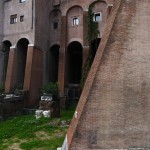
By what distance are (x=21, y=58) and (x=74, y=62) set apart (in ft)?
16.6

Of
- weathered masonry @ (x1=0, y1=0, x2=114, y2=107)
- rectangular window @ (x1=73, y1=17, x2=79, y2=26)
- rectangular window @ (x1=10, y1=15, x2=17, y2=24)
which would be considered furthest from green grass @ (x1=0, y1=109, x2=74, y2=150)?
rectangular window @ (x1=10, y1=15, x2=17, y2=24)

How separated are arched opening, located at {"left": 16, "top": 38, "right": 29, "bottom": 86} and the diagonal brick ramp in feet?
54.4

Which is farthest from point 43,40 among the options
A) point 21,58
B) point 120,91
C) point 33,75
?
point 120,91

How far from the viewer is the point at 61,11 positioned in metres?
27.3

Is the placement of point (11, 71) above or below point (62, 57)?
below

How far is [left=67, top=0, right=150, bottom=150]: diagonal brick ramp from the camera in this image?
10.2 meters

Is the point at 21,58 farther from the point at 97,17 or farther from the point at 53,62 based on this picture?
the point at 97,17

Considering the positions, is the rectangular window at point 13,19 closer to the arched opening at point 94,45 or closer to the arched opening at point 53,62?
the arched opening at point 53,62

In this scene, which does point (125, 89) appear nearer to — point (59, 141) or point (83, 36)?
point (59, 141)

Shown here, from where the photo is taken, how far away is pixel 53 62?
28.7 metres

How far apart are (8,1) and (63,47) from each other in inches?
254

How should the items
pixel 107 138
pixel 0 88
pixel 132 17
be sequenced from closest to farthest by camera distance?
pixel 107 138, pixel 132 17, pixel 0 88

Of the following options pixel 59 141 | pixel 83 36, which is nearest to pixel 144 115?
pixel 59 141

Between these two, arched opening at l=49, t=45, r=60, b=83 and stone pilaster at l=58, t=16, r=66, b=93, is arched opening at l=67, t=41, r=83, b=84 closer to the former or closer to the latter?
stone pilaster at l=58, t=16, r=66, b=93
